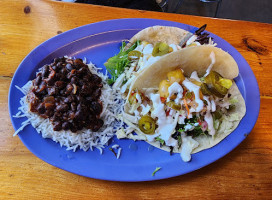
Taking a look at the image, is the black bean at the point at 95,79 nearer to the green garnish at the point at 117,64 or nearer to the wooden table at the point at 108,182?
the green garnish at the point at 117,64

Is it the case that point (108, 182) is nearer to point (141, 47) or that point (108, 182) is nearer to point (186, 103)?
point (186, 103)

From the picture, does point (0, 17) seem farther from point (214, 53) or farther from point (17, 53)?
point (214, 53)

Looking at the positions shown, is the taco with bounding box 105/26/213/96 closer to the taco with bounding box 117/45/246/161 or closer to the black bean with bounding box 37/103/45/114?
the taco with bounding box 117/45/246/161

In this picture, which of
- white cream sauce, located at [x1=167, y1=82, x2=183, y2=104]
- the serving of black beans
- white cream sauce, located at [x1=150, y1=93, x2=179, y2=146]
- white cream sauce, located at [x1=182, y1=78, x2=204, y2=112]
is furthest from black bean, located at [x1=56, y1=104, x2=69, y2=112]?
white cream sauce, located at [x1=182, y1=78, x2=204, y2=112]

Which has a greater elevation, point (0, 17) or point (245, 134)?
point (0, 17)

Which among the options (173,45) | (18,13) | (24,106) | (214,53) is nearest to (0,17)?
(18,13)

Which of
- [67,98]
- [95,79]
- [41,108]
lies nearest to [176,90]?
[95,79]

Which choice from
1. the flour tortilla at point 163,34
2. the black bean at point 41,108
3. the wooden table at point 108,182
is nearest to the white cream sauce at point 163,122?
the wooden table at point 108,182
